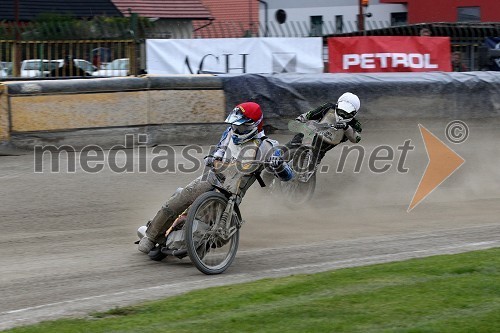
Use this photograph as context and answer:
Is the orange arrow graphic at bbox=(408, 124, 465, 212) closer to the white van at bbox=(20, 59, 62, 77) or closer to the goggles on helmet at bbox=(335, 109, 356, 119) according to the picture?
the goggles on helmet at bbox=(335, 109, 356, 119)

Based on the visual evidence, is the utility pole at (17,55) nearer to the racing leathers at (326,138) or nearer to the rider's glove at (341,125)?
the racing leathers at (326,138)

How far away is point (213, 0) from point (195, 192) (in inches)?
1509

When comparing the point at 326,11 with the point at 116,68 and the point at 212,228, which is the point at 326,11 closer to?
the point at 116,68

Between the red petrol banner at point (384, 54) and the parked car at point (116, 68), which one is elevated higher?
the red petrol banner at point (384, 54)

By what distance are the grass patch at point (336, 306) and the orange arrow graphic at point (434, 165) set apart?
14.8 feet

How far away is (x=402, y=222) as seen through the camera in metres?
10.5

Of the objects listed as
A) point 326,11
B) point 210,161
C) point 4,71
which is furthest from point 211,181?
point 326,11

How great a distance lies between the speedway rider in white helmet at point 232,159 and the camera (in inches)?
311

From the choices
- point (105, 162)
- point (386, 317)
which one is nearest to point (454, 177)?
point (105, 162)

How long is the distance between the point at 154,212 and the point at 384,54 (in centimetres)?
927

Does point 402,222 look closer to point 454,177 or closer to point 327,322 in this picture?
point 454,177

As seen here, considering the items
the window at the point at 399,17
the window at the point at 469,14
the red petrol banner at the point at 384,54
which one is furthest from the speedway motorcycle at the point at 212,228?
the window at the point at 399,17

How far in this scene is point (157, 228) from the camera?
798cm

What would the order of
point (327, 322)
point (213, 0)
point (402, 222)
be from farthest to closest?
point (213, 0)
point (402, 222)
point (327, 322)
